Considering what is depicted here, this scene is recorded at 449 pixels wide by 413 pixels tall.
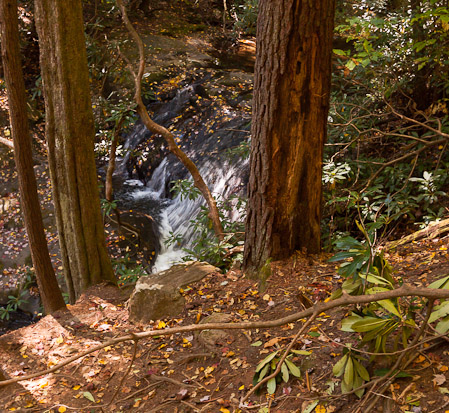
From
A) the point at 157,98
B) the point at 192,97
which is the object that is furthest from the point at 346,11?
the point at 157,98

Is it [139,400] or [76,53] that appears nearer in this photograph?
[139,400]

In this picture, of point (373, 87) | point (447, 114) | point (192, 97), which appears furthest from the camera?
point (192, 97)

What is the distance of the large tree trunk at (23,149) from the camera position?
10.7 feet

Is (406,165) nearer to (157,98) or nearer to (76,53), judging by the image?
(76,53)

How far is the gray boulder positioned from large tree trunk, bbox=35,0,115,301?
2.73ft

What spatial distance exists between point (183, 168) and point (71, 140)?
13.4 ft

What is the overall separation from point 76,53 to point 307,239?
2.71m

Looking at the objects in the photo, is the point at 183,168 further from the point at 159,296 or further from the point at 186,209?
the point at 159,296

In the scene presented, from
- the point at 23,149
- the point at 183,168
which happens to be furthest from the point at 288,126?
the point at 183,168

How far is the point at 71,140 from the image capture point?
386 centimetres

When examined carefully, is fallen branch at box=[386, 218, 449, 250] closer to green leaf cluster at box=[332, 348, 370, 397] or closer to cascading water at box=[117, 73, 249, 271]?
green leaf cluster at box=[332, 348, 370, 397]

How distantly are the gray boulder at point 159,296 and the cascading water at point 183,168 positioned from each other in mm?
2321

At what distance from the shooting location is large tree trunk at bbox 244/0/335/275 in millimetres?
2959

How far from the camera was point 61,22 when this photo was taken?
365 cm
